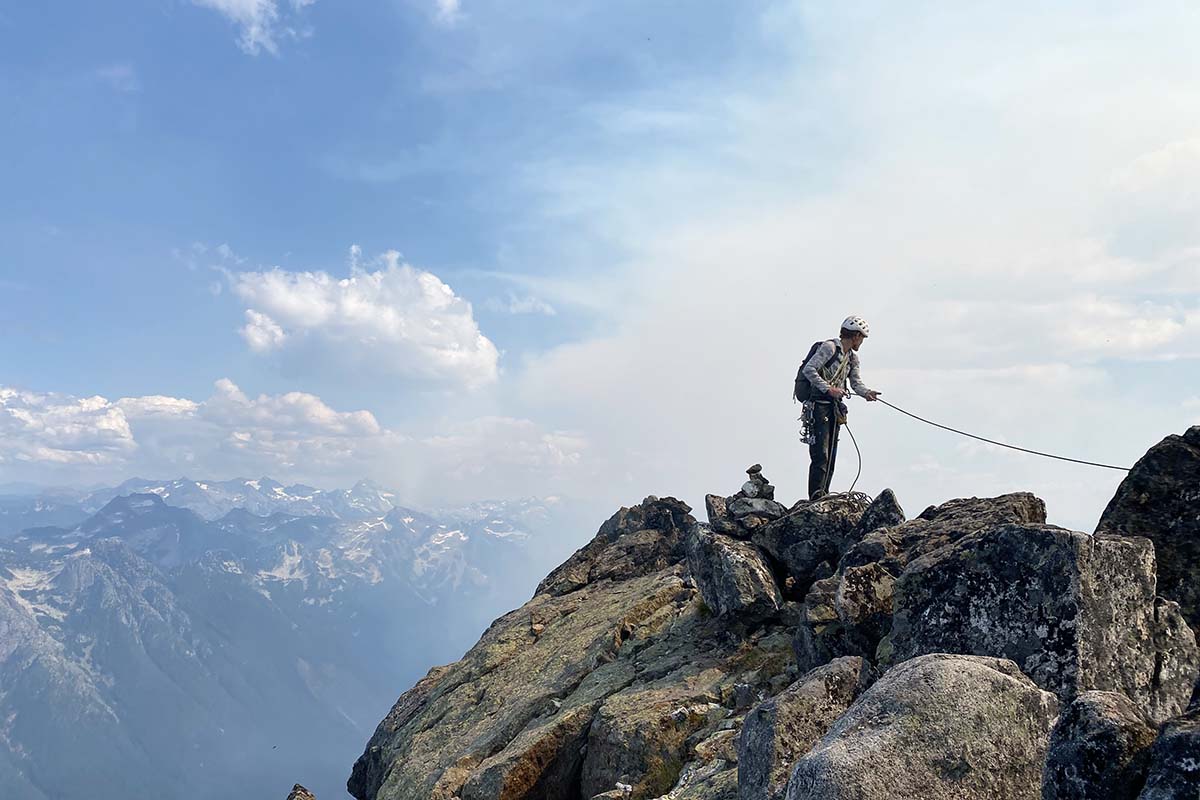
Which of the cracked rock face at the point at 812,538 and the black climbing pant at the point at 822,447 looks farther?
the black climbing pant at the point at 822,447

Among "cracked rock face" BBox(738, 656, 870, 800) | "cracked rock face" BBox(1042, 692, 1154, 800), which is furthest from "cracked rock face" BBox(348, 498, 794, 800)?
"cracked rock face" BBox(1042, 692, 1154, 800)

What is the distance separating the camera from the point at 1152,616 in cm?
1162

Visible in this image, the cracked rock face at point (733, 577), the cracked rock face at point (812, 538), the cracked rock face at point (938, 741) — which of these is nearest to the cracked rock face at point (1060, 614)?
the cracked rock face at point (938, 741)

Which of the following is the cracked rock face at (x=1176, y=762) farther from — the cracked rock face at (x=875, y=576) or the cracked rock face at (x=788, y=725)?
the cracked rock face at (x=875, y=576)

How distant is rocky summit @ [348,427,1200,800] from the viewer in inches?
352

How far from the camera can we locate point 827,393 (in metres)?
25.0

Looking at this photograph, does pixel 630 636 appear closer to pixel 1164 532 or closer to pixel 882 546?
pixel 882 546

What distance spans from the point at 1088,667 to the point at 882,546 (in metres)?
5.66

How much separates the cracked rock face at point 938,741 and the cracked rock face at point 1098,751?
4.09ft

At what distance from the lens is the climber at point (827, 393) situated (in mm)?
25016

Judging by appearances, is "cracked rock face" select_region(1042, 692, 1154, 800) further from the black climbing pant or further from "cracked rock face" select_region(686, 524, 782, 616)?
the black climbing pant

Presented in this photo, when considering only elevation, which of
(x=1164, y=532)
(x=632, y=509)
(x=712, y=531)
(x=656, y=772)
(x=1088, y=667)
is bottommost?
(x=656, y=772)

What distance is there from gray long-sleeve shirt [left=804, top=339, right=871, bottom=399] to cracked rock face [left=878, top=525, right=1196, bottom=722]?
1298 cm

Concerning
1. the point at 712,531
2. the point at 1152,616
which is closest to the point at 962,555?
the point at 1152,616
